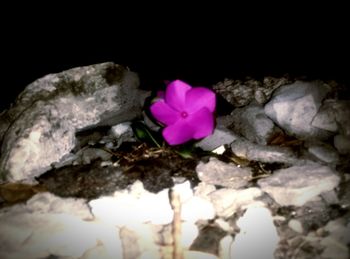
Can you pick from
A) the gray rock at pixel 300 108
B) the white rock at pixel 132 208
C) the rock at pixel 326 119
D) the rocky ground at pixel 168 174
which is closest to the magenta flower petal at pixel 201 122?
the rocky ground at pixel 168 174

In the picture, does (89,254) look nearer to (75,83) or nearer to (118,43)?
(75,83)

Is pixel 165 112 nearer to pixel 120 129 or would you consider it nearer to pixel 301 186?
pixel 120 129

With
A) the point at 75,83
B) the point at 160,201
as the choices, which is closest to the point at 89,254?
the point at 160,201

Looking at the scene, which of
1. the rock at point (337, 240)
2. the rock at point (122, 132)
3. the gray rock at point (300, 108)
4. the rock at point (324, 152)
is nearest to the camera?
the rock at point (337, 240)

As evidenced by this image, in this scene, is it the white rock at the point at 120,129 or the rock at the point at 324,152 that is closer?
the rock at the point at 324,152

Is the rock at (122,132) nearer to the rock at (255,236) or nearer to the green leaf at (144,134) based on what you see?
the green leaf at (144,134)

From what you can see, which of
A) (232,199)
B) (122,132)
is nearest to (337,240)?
(232,199)

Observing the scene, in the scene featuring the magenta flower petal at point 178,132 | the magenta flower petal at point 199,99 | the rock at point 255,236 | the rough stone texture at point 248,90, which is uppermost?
the magenta flower petal at point 199,99

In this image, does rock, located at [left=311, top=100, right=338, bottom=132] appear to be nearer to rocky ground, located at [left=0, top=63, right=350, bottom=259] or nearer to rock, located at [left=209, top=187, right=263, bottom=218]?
rocky ground, located at [left=0, top=63, right=350, bottom=259]
